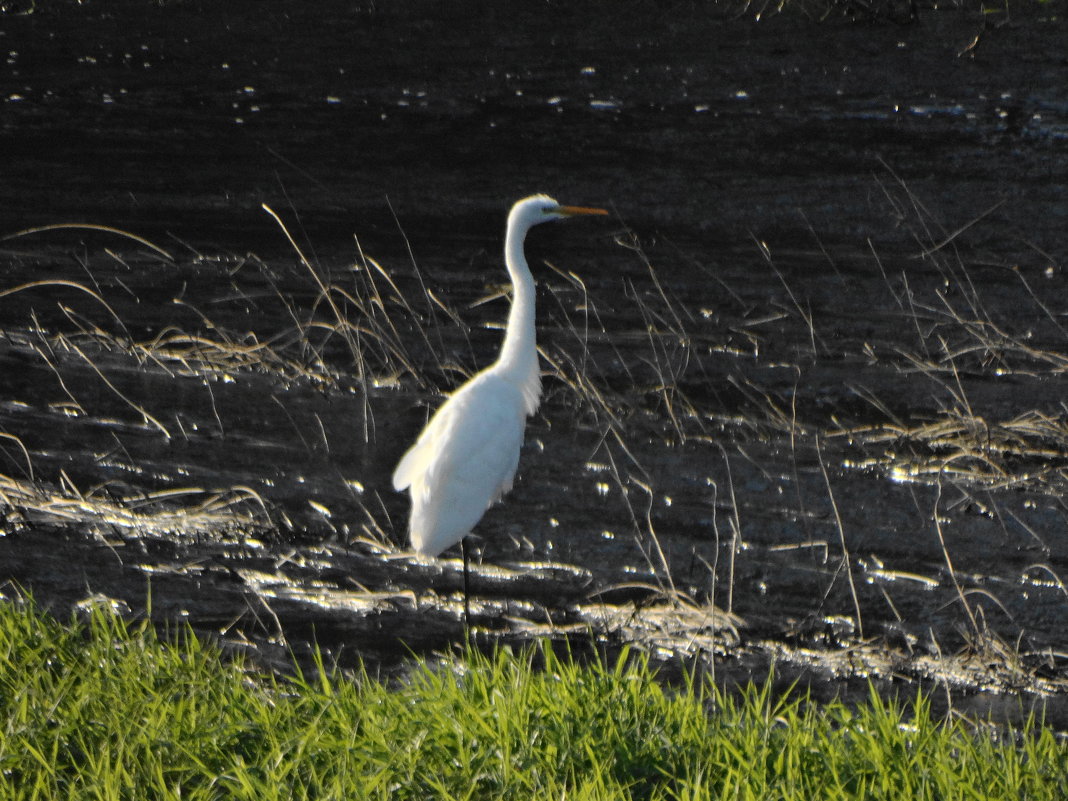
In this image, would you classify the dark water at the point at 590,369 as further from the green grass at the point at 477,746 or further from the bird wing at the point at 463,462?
the green grass at the point at 477,746

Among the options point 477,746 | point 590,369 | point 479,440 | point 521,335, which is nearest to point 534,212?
point 521,335

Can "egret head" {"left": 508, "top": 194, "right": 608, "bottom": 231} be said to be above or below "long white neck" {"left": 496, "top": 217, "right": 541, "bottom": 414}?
above

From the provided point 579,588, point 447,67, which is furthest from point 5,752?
point 447,67

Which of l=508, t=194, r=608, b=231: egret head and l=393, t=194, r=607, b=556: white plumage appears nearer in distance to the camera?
l=393, t=194, r=607, b=556: white plumage

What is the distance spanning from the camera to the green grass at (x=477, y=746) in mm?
2963

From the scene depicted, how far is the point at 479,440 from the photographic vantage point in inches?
175

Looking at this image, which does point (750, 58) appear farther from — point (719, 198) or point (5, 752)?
point (5, 752)

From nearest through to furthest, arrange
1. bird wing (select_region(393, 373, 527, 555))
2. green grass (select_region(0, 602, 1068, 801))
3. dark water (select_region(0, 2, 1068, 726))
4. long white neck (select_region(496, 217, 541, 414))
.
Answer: green grass (select_region(0, 602, 1068, 801)), bird wing (select_region(393, 373, 527, 555)), dark water (select_region(0, 2, 1068, 726)), long white neck (select_region(496, 217, 541, 414))

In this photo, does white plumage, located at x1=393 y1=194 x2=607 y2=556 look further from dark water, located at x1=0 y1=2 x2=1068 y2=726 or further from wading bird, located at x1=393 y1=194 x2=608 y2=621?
dark water, located at x1=0 y1=2 x2=1068 y2=726

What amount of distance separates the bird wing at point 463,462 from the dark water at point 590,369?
36 cm

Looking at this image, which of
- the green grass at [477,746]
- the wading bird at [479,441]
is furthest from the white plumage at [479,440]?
the green grass at [477,746]

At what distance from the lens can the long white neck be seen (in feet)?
15.3

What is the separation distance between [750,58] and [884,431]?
11.8m

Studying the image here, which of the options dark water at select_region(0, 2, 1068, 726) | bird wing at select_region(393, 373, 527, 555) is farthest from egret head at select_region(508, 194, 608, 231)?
dark water at select_region(0, 2, 1068, 726)
